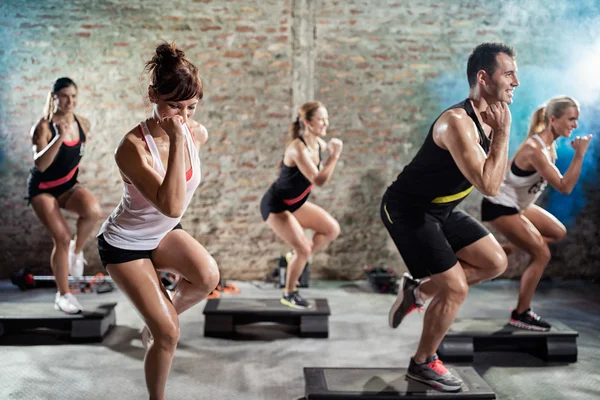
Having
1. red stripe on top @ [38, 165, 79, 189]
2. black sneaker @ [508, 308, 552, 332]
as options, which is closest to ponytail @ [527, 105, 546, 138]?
black sneaker @ [508, 308, 552, 332]

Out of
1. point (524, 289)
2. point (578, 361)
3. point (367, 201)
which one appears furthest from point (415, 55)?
point (578, 361)

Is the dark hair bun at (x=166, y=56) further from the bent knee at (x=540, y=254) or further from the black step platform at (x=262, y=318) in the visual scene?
the bent knee at (x=540, y=254)

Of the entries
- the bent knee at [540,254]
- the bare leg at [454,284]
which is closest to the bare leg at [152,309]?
the bare leg at [454,284]

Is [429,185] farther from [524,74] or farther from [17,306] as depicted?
[524,74]

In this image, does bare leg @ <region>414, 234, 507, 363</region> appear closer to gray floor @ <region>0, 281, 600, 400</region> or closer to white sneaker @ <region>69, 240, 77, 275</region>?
gray floor @ <region>0, 281, 600, 400</region>

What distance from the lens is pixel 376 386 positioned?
10.9 ft

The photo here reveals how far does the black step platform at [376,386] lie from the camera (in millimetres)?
3207

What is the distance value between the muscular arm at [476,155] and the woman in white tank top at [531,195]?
5.15ft

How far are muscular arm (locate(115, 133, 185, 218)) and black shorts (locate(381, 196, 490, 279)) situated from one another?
1.29 meters

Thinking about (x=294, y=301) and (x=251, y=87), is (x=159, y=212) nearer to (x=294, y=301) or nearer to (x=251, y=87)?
(x=294, y=301)

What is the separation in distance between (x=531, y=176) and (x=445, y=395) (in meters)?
1.92

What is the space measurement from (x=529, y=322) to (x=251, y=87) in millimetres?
3703

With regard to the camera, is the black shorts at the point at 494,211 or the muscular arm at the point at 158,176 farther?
the black shorts at the point at 494,211

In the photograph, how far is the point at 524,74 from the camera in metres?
6.83
